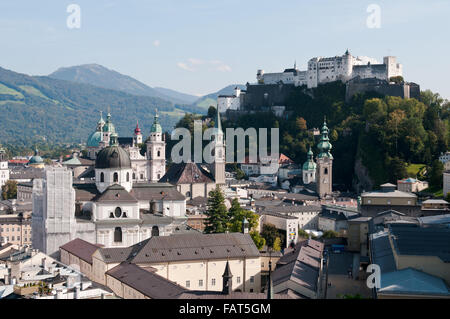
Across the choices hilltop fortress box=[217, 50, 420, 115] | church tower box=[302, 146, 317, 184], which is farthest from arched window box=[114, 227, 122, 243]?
hilltop fortress box=[217, 50, 420, 115]

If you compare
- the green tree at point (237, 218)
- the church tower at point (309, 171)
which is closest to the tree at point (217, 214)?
the green tree at point (237, 218)

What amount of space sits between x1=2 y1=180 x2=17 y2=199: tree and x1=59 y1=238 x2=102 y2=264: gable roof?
4940 centimetres

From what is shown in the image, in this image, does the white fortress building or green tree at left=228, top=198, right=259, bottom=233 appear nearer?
green tree at left=228, top=198, right=259, bottom=233

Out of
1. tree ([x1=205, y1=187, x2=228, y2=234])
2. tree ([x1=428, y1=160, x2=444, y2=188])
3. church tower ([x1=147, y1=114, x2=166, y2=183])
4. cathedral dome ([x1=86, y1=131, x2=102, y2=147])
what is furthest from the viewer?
cathedral dome ([x1=86, y1=131, x2=102, y2=147])

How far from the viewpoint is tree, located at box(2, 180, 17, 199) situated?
9667cm

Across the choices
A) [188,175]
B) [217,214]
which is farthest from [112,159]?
[188,175]

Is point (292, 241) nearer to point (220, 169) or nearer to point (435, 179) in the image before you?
point (220, 169)

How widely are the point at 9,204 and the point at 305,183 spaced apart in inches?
1541

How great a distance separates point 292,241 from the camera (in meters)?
68.9

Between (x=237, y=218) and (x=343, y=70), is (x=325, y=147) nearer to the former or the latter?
(x=343, y=70)

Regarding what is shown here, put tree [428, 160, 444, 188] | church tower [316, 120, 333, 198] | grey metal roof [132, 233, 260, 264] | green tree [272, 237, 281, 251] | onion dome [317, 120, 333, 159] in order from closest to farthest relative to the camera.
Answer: grey metal roof [132, 233, 260, 264]
green tree [272, 237, 281, 251]
tree [428, 160, 444, 188]
church tower [316, 120, 333, 198]
onion dome [317, 120, 333, 159]

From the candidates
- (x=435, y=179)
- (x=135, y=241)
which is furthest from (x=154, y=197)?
(x=435, y=179)

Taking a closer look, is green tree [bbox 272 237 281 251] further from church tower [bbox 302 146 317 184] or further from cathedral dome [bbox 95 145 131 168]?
church tower [bbox 302 146 317 184]

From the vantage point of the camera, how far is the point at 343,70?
363 feet
